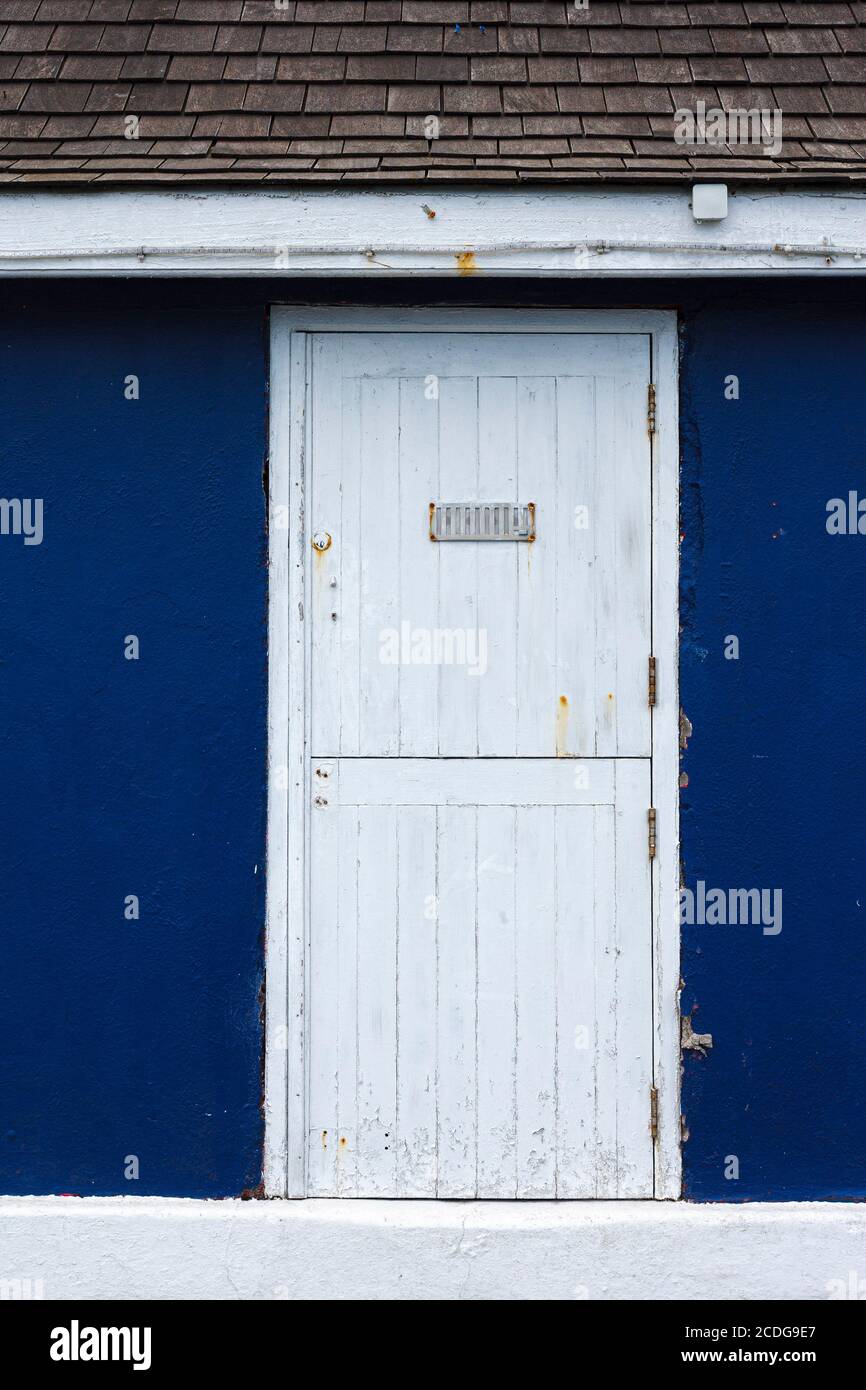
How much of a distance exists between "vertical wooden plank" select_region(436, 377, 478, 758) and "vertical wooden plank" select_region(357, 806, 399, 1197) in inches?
15.6

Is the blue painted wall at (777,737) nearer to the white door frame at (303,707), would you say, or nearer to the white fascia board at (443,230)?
the white door frame at (303,707)

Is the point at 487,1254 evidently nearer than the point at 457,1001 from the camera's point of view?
Yes

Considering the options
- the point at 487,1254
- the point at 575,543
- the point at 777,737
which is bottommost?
the point at 487,1254

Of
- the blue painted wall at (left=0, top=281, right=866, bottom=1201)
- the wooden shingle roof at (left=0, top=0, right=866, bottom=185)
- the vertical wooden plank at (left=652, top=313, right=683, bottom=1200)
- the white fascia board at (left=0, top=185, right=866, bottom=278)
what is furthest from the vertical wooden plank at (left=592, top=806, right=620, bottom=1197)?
the wooden shingle roof at (left=0, top=0, right=866, bottom=185)

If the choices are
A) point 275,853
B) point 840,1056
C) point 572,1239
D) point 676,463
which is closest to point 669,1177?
point 572,1239

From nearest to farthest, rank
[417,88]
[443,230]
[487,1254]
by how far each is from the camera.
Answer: [443,230] → [487,1254] → [417,88]

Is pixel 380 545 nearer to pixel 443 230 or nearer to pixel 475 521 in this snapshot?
pixel 475 521

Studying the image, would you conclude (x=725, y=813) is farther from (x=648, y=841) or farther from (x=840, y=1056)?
(x=840, y=1056)

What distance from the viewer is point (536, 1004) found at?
12.2ft

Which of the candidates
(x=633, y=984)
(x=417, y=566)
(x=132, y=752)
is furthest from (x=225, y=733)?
(x=633, y=984)

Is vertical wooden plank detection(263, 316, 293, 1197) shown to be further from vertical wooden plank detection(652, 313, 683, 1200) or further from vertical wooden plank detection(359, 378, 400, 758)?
vertical wooden plank detection(652, 313, 683, 1200)

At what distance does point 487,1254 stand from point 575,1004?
0.79m

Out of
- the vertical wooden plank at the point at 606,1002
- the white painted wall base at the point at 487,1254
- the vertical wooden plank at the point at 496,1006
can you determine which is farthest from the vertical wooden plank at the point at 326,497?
the white painted wall base at the point at 487,1254

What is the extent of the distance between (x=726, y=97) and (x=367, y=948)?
2.89 meters
